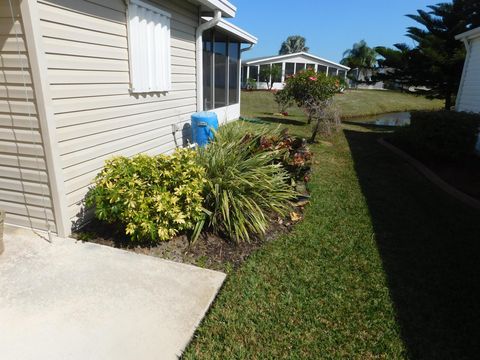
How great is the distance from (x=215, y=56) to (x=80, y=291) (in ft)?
24.7

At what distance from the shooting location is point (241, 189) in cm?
383

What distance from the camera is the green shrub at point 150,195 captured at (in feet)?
10.2

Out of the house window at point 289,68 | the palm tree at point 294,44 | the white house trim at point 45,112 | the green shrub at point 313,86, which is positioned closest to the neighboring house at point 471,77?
Result: the green shrub at point 313,86

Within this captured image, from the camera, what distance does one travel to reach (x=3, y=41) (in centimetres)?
282

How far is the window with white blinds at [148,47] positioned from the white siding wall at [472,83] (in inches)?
303

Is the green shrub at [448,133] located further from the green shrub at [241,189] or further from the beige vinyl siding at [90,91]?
the beige vinyl siding at [90,91]

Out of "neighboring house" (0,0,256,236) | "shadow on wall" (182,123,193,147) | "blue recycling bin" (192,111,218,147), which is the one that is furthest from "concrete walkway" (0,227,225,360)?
"shadow on wall" (182,123,193,147)

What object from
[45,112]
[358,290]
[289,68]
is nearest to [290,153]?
[358,290]

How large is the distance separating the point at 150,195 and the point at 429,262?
2946 mm

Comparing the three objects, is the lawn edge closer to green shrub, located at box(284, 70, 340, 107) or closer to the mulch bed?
green shrub, located at box(284, 70, 340, 107)

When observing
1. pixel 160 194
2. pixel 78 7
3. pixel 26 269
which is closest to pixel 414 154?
pixel 160 194

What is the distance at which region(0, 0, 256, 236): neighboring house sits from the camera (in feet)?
9.33

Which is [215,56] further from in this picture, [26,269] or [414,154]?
[26,269]

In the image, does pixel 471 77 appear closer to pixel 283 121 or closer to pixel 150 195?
pixel 283 121
